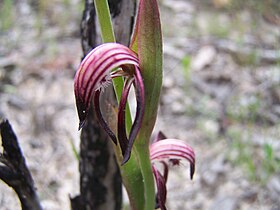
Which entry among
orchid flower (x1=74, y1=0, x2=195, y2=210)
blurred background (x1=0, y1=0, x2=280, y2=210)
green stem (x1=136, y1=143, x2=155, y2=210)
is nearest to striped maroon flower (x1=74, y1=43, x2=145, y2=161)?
orchid flower (x1=74, y1=0, x2=195, y2=210)

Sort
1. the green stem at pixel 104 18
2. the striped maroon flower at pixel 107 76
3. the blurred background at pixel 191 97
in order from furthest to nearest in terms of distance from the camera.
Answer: the blurred background at pixel 191 97 < the green stem at pixel 104 18 < the striped maroon flower at pixel 107 76

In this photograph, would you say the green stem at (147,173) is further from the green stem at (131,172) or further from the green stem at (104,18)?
the green stem at (104,18)

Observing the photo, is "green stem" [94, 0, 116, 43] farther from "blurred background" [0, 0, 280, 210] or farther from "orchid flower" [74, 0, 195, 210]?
"blurred background" [0, 0, 280, 210]

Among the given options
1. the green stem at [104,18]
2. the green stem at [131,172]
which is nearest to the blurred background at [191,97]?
the green stem at [131,172]

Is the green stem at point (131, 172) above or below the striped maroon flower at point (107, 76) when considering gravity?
below

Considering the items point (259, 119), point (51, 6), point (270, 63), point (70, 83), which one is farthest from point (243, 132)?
point (51, 6)

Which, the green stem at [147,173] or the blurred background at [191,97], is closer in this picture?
the green stem at [147,173]
